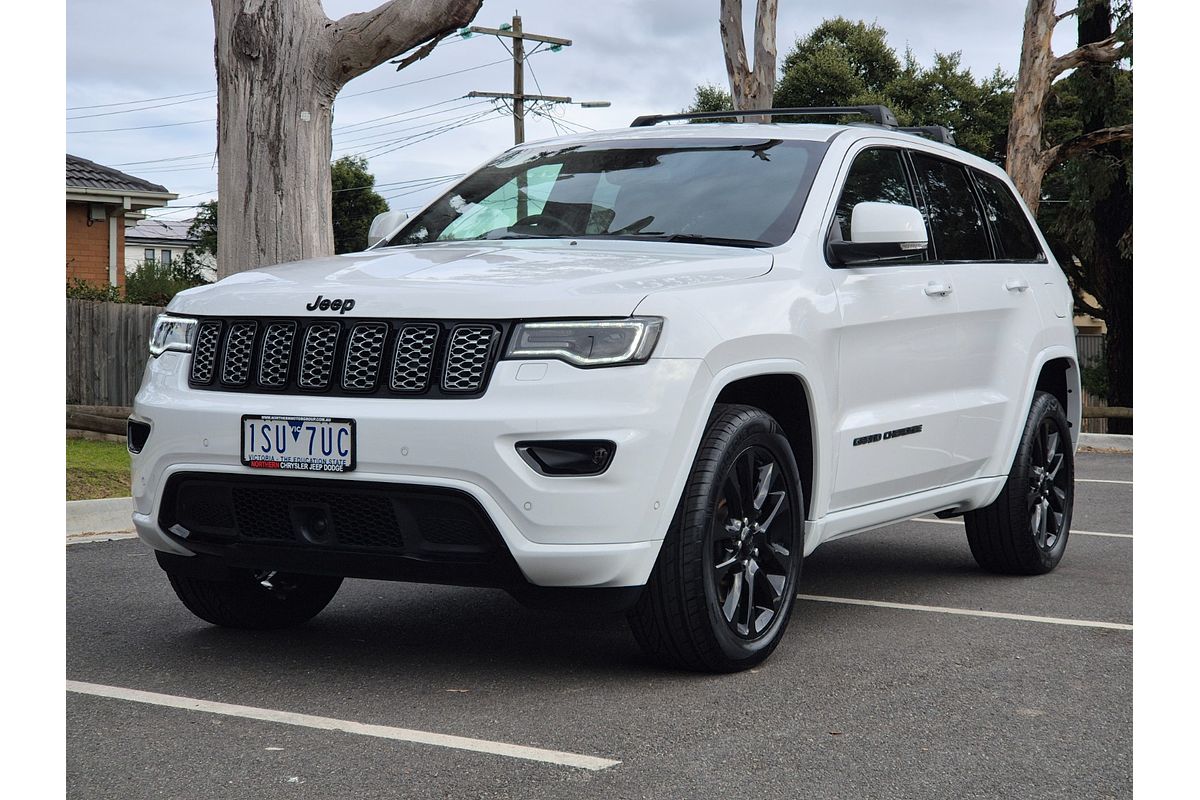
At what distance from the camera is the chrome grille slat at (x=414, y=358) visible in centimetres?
434

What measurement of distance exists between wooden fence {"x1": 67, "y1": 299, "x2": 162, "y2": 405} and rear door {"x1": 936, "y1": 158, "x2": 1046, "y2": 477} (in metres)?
12.4

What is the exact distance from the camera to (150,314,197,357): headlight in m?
4.84

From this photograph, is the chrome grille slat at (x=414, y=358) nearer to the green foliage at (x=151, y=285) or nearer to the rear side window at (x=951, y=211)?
the rear side window at (x=951, y=211)

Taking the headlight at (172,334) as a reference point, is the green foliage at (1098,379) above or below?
below

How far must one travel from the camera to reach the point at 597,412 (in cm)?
420

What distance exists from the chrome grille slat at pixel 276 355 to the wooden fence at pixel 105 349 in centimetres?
1320

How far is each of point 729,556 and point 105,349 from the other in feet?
46.3

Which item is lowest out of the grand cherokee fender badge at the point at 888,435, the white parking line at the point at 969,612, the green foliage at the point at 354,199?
the white parking line at the point at 969,612

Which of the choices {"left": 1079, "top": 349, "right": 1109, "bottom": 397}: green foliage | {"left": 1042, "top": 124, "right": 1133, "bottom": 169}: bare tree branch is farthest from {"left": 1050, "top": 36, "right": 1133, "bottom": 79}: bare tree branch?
{"left": 1079, "top": 349, "right": 1109, "bottom": 397}: green foliage

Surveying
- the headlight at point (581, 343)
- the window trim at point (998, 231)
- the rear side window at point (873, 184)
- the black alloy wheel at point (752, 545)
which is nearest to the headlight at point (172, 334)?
the headlight at point (581, 343)

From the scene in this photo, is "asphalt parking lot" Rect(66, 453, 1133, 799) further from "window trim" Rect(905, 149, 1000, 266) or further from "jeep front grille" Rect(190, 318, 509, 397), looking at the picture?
"window trim" Rect(905, 149, 1000, 266)

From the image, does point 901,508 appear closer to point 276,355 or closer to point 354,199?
point 276,355

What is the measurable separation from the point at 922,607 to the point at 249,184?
5216 millimetres

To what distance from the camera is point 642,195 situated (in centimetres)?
565
